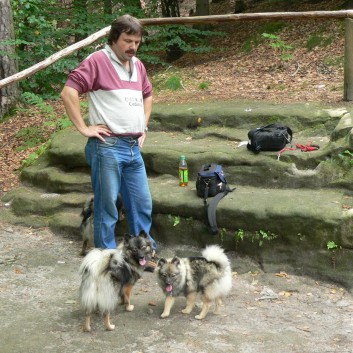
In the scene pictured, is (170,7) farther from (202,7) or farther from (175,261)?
(175,261)

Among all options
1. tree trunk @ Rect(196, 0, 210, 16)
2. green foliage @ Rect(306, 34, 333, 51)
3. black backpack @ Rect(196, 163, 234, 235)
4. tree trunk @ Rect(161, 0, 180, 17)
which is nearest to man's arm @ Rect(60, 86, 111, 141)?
black backpack @ Rect(196, 163, 234, 235)

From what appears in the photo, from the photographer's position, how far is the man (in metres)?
→ 5.18

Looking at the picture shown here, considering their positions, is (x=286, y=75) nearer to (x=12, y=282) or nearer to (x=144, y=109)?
(x=144, y=109)

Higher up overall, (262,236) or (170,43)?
(170,43)

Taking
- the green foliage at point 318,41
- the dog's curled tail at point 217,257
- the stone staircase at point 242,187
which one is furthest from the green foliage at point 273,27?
the dog's curled tail at point 217,257

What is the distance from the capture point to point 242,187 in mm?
7094

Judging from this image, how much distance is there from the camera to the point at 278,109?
8477mm

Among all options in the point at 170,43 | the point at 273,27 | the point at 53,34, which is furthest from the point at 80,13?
the point at 273,27

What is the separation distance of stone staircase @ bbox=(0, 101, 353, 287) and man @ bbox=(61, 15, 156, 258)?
1223 mm

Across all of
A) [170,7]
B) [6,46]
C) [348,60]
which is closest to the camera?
[348,60]

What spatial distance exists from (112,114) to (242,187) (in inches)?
96.0

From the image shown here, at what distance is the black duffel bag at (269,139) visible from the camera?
7168 millimetres

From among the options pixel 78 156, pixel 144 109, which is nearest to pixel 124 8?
pixel 78 156

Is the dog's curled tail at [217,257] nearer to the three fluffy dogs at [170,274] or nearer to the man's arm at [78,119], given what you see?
the three fluffy dogs at [170,274]
